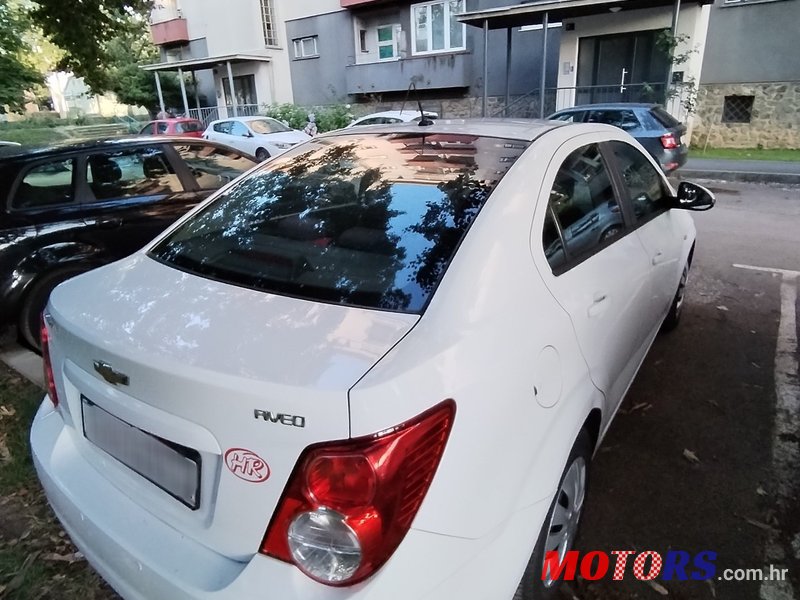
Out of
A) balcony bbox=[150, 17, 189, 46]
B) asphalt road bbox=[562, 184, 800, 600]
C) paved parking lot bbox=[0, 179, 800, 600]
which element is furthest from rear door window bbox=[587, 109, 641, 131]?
Answer: balcony bbox=[150, 17, 189, 46]

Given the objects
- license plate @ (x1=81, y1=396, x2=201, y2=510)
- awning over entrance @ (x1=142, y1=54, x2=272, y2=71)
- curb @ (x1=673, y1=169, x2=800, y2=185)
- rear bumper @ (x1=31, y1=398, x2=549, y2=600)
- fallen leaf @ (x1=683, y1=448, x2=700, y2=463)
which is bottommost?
curb @ (x1=673, y1=169, x2=800, y2=185)

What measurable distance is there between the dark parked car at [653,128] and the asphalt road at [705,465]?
5.90 meters

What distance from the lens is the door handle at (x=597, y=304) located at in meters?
2.15

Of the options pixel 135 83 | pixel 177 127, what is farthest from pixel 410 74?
pixel 135 83

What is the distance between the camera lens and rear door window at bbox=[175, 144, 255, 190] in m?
5.27

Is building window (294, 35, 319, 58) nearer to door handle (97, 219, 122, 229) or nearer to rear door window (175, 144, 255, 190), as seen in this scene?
rear door window (175, 144, 255, 190)

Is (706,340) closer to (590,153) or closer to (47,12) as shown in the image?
(590,153)

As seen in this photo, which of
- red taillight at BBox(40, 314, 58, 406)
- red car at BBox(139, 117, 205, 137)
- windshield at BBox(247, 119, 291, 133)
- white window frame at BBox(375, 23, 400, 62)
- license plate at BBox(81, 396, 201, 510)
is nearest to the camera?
license plate at BBox(81, 396, 201, 510)

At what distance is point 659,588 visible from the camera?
2.23 m

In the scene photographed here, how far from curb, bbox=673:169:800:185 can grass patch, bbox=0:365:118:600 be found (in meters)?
11.7

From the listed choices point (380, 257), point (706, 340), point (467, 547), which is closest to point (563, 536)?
point (467, 547)

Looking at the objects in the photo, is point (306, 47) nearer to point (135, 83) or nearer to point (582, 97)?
point (135, 83)

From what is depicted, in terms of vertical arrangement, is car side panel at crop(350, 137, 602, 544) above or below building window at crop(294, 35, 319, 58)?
below

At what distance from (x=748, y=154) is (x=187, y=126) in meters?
16.2
